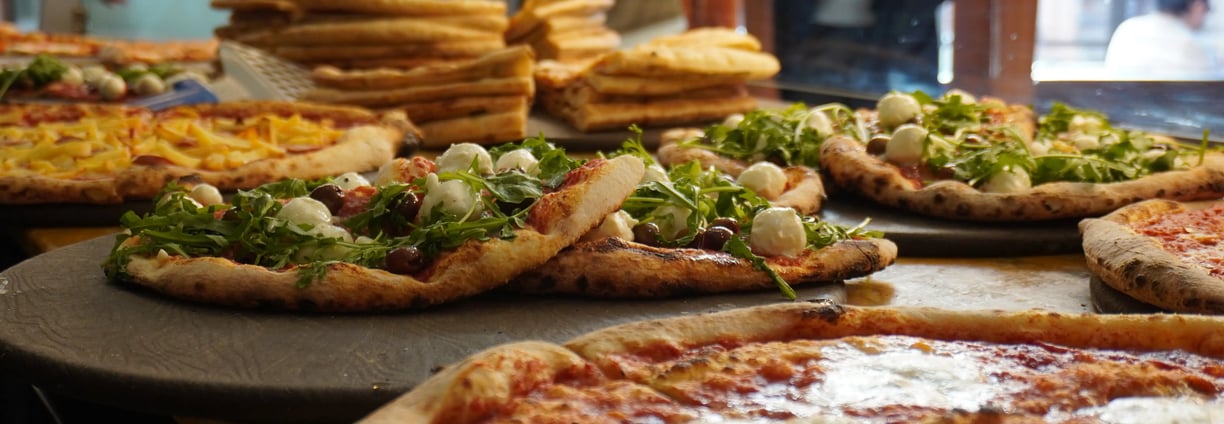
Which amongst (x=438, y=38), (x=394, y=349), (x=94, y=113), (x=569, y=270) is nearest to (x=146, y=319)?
(x=394, y=349)

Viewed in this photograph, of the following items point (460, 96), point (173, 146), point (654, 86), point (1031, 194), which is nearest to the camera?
point (1031, 194)

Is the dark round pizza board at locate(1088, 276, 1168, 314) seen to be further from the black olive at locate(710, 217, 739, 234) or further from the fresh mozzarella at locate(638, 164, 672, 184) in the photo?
the fresh mozzarella at locate(638, 164, 672, 184)

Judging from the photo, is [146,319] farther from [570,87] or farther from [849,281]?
[570,87]

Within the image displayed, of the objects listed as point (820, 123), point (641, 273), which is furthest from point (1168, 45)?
point (641, 273)

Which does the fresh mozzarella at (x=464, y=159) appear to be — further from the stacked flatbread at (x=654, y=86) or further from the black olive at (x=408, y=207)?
the stacked flatbread at (x=654, y=86)

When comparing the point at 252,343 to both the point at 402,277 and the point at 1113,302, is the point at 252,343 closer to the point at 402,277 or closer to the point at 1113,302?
the point at 402,277

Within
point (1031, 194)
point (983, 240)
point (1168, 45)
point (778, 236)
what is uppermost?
point (1168, 45)
